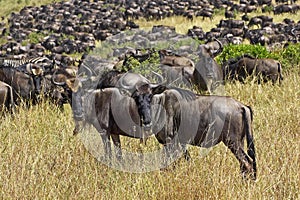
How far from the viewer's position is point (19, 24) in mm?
40344

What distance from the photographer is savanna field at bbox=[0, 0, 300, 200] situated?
439cm

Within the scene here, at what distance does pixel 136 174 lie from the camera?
5.09 m

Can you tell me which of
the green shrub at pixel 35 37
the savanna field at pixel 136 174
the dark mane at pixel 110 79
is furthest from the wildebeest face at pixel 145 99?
the green shrub at pixel 35 37

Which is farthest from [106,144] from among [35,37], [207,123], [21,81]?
[35,37]

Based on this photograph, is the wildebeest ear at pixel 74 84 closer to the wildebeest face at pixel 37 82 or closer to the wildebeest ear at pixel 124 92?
the wildebeest ear at pixel 124 92

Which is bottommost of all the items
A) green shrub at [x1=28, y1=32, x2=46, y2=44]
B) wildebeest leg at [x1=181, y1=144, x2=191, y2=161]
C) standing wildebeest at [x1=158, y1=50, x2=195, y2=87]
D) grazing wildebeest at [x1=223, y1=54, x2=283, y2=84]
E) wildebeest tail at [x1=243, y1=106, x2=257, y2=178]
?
green shrub at [x1=28, y1=32, x2=46, y2=44]

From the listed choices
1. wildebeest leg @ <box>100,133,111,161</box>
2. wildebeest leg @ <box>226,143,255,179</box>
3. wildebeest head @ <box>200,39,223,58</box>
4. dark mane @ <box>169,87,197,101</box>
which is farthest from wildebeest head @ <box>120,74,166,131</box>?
wildebeest head @ <box>200,39,223,58</box>

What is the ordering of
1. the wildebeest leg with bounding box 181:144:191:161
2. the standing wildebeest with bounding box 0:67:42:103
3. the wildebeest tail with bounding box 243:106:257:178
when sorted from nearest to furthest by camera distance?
1. the wildebeest tail with bounding box 243:106:257:178
2. the wildebeest leg with bounding box 181:144:191:161
3. the standing wildebeest with bounding box 0:67:42:103

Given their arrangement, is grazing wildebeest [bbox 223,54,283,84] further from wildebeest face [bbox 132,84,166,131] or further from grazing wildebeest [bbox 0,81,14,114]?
wildebeest face [bbox 132,84,166,131]

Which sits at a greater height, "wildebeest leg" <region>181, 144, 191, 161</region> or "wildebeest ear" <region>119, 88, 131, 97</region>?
"wildebeest ear" <region>119, 88, 131, 97</region>

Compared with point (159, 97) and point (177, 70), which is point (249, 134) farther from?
point (177, 70)

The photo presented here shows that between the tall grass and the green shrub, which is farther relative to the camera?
the green shrub

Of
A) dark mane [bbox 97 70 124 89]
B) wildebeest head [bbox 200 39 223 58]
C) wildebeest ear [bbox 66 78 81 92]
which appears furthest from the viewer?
wildebeest head [bbox 200 39 223 58]

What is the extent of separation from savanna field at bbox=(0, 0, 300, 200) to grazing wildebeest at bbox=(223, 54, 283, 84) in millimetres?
3789
